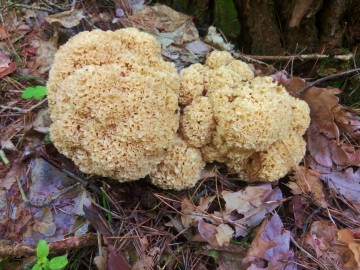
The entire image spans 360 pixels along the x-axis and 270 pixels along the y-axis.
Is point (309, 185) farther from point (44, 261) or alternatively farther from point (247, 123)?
point (44, 261)

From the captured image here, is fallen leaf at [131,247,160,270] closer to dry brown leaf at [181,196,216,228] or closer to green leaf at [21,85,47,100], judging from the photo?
dry brown leaf at [181,196,216,228]

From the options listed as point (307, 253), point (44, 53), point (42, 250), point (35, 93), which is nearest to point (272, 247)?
point (307, 253)

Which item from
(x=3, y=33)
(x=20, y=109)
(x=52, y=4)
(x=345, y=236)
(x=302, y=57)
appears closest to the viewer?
(x=345, y=236)

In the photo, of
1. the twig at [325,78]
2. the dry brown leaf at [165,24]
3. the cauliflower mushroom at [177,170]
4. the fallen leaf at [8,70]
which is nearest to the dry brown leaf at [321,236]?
the cauliflower mushroom at [177,170]

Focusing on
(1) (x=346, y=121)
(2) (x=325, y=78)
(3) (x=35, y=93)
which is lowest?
(3) (x=35, y=93)

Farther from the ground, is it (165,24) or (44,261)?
(165,24)

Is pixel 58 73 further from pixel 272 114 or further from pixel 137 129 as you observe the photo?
pixel 272 114

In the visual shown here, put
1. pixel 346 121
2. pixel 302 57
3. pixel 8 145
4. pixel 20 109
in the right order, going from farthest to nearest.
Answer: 1. pixel 20 109
2. pixel 302 57
3. pixel 8 145
4. pixel 346 121
